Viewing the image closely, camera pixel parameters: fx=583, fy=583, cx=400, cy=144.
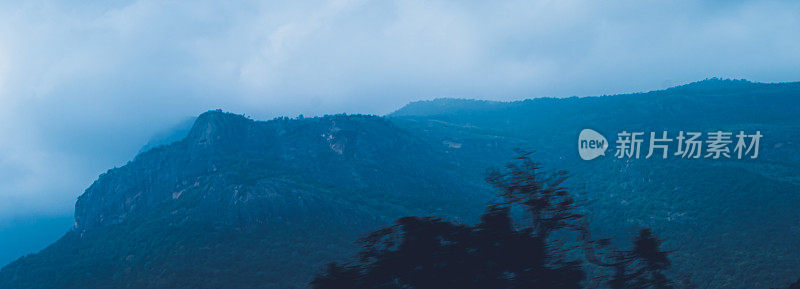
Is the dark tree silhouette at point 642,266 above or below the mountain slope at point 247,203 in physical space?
above

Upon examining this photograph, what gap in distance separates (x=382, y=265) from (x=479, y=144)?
164297 millimetres

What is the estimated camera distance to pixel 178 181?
5463 inches

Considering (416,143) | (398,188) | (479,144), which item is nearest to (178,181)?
(398,188)

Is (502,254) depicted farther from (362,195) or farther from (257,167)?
(257,167)

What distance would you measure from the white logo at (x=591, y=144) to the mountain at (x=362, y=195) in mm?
2941

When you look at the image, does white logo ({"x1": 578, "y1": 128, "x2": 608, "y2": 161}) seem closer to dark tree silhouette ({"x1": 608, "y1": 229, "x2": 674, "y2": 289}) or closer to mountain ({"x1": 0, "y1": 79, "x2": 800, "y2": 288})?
mountain ({"x1": 0, "y1": 79, "x2": 800, "y2": 288})

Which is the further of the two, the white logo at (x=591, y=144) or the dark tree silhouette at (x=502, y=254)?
the white logo at (x=591, y=144)

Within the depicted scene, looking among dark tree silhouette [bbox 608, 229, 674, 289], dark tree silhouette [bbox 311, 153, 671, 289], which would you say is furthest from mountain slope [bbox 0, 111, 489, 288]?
dark tree silhouette [bbox 608, 229, 674, 289]

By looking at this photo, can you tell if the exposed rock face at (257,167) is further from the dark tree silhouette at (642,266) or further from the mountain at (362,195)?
the dark tree silhouette at (642,266)

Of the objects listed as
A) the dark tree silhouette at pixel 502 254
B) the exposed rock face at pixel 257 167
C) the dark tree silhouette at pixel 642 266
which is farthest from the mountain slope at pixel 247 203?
the dark tree silhouette at pixel 642 266

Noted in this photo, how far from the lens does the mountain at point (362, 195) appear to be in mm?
90938

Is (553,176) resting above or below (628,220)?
above

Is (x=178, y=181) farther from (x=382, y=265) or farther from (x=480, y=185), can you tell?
(x=382, y=265)

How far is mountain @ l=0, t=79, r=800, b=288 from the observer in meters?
90.9
